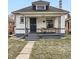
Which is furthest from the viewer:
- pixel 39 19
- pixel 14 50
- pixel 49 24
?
pixel 39 19

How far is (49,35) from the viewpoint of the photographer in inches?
634

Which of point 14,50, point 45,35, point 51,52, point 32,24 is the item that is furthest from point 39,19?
point 51,52

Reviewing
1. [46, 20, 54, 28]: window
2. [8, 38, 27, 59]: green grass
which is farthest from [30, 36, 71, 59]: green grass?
[46, 20, 54, 28]: window

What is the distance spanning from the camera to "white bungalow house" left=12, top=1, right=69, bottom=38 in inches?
679

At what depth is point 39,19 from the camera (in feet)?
59.7

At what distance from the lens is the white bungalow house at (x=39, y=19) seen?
56.6 ft

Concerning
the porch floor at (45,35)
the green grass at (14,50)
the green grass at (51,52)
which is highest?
the porch floor at (45,35)

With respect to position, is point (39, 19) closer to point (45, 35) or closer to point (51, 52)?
point (45, 35)

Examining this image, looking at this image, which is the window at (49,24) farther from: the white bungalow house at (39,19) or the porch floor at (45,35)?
the porch floor at (45,35)

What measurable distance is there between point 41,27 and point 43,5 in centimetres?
208

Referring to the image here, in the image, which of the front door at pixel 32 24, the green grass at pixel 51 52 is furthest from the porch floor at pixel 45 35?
the green grass at pixel 51 52

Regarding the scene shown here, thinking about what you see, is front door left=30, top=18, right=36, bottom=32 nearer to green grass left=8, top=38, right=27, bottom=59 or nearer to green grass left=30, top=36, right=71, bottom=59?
green grass left=8, top=38, right=27, bottom=59
